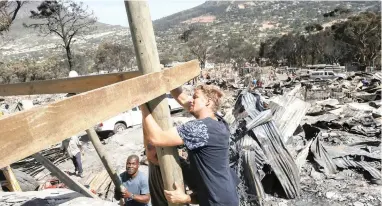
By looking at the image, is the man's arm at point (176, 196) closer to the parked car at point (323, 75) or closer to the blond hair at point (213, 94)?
the blond hair at point (213, 94)

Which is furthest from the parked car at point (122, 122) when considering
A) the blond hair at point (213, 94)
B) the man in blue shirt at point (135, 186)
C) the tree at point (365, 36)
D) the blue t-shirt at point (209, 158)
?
the tree at point (365, 36)

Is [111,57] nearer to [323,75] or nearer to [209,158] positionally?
[323,75]

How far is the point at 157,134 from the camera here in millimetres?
1964

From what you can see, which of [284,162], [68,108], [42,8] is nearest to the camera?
[68,108]

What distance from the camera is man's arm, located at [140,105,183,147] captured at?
1.96 m

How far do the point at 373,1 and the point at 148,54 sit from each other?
171046 millimetres

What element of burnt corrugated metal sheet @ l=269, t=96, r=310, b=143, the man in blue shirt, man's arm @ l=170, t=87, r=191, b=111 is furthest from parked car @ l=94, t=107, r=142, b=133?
man's arm @ l=170, t=87, r=191, b=111

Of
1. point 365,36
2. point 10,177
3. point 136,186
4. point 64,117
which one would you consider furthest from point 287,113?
point 365,36

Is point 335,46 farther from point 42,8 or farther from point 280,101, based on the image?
point 280,101

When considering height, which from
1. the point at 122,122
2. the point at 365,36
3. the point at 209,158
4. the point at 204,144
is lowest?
the point at 122,122

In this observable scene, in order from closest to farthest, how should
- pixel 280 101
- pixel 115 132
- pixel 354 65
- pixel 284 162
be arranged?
pixel 284 162 → pixel 280 101 → pixel 115 132 → pixel 354 65

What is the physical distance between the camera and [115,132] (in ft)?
42.4

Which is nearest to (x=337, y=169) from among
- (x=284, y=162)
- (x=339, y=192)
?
(x=339, y=192)

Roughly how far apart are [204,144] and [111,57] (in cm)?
4910
